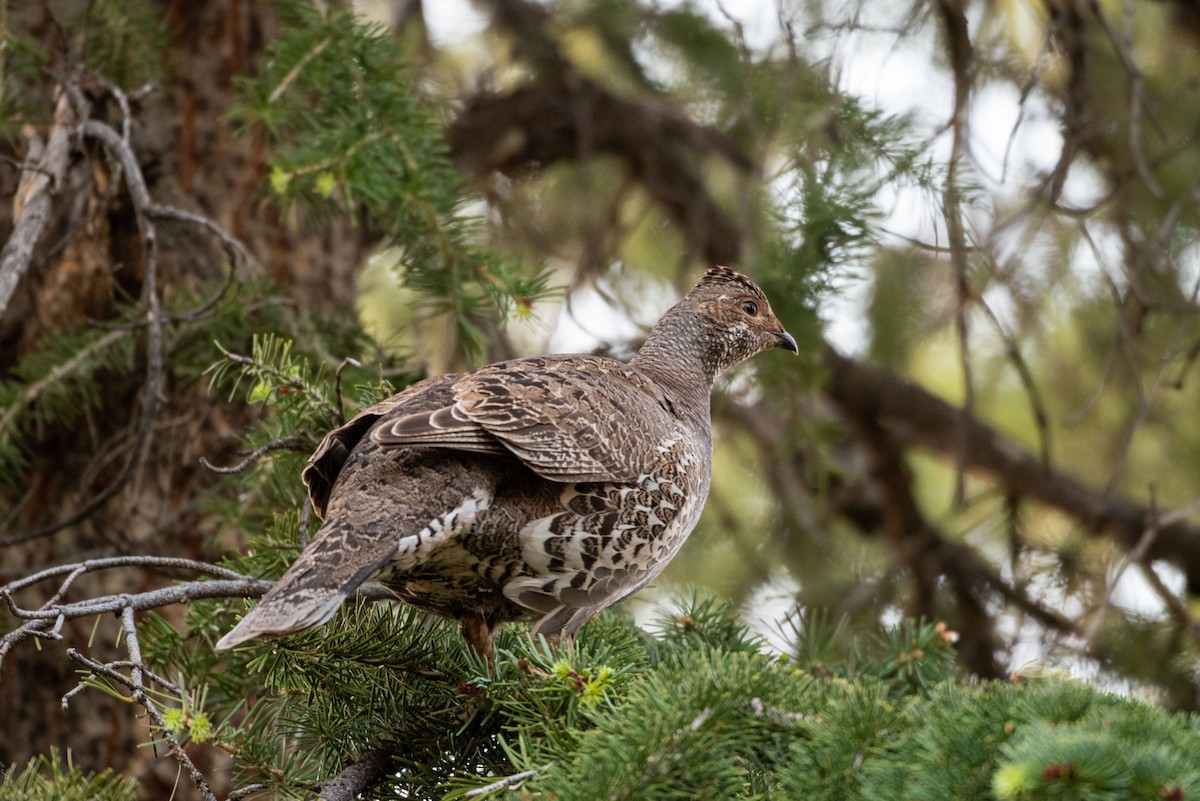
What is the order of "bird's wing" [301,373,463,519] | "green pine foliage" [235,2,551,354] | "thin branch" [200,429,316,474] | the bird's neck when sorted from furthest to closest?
the bird's neck, "green pine foliage" [235,2,551,354], "thin branch" [200,429,316,474], "bird's wing" [301,373,463,519]

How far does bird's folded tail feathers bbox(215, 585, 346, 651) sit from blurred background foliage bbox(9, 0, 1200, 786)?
127 centimetres

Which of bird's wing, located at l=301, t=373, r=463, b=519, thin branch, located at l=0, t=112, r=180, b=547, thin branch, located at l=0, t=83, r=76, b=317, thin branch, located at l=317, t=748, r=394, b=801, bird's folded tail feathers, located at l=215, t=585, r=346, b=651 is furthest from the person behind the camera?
thin branch, located at l=0, t=112, r=180, b=547

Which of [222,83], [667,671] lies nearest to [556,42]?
[222,83]

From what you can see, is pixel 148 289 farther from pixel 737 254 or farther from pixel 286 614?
pixel 737 254

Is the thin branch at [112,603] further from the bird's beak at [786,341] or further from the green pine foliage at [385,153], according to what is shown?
the bird's beak at [786,341]

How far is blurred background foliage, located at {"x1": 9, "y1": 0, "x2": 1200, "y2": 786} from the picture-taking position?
4094 millimetres

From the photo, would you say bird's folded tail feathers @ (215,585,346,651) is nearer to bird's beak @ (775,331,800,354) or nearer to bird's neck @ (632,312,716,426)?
bird's neck @ (632,312,716,426)

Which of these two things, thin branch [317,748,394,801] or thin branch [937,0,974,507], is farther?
thin branch [937,0,974,507]

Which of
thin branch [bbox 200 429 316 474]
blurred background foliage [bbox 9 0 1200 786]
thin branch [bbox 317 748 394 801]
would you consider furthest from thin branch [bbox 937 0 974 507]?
thin branch [bbox 317 748 394 801]

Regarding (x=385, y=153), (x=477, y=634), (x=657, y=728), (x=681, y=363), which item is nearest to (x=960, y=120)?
(x=681, y=363)

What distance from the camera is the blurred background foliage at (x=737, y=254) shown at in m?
4.09

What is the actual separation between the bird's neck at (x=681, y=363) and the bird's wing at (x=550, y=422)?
1.50 feet

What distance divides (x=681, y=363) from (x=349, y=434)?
5.04ft

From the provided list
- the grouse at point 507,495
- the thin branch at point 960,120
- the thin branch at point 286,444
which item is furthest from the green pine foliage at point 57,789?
the thin branch at point 960,120
